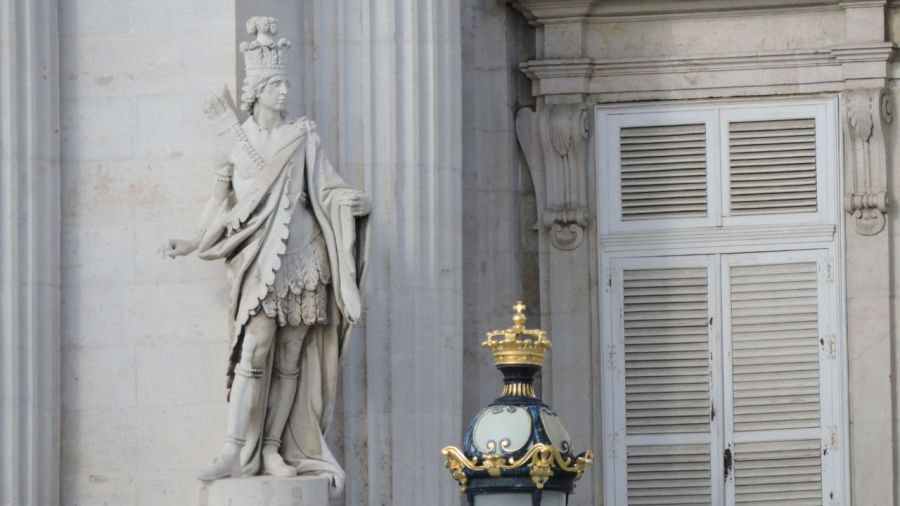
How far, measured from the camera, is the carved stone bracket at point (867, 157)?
1894 centimetres

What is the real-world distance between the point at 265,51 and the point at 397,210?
1371 millimetres

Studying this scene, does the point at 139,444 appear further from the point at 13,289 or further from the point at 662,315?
the point at 662,315

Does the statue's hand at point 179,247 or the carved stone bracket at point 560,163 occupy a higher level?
the carved stone bracket at point 560,163

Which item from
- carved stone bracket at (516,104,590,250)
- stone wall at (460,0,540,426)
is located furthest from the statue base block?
carved stone bracket at (516,104,590,250)

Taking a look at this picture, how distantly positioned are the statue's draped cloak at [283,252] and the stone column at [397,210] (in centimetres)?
59

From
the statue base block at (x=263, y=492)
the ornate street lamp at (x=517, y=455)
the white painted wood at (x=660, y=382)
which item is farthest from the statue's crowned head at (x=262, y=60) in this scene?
the ornate street lamp at (x=517, y=455)

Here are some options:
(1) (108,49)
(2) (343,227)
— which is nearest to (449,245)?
(2) (343,227)

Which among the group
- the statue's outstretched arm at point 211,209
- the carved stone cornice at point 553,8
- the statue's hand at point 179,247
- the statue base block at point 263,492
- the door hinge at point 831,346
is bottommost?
the statue base block at point 263,492

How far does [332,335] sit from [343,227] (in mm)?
630

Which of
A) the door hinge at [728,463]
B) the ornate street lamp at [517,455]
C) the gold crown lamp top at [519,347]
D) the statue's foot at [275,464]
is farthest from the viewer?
the door hinge at [728,463]

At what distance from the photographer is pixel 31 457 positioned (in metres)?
17.3

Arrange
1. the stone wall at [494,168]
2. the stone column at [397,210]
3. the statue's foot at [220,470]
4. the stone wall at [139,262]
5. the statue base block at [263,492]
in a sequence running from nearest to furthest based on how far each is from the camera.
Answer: the statue base block at [263,492]
the statue's foot at [220,470]
the stone wall at [139,262]
the stone column at [397,210]
the stone wall at [494,168]

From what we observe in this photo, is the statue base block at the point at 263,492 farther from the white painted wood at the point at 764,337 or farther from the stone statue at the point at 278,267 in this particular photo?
the white painted wood at the point at 764,337

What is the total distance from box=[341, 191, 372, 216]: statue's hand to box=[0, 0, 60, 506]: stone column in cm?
188
